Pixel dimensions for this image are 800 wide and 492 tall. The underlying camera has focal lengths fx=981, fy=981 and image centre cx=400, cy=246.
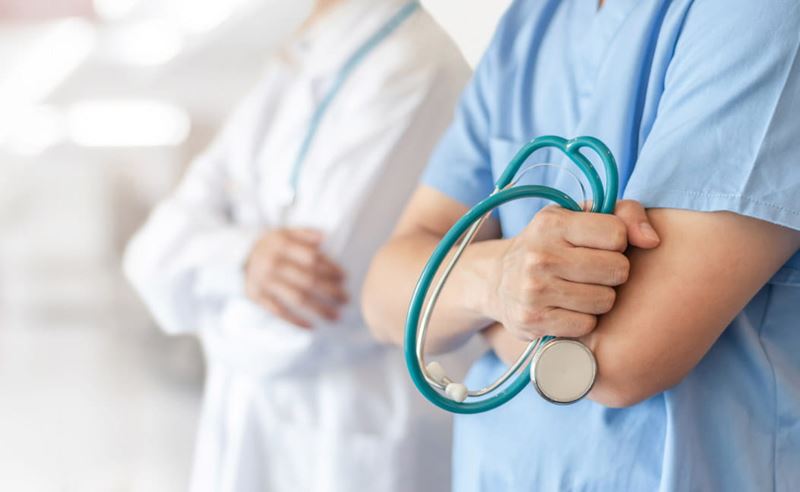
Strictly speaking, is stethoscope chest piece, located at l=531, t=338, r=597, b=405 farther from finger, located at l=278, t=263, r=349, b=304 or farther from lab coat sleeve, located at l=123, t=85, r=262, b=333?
lab coat sleeve, located at l=123, t=85, r=262, b=333

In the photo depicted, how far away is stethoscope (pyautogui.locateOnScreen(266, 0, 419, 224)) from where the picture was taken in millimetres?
1220

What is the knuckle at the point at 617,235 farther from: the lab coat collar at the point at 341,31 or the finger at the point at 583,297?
the lab coat collar at the point at 341,31

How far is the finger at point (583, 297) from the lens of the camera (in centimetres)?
58

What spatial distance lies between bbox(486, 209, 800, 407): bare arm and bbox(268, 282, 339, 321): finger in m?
0.60

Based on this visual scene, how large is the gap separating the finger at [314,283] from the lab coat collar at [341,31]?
10.7 inches

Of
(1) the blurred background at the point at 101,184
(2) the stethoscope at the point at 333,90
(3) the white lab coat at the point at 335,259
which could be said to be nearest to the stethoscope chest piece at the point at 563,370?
(3) the white lab coat at the point at 335,259

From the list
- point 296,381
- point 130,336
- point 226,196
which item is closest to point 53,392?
point 130,336

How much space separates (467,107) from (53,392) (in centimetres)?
189

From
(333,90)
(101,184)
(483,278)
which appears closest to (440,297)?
(483,278)

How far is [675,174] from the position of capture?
1.93 ft

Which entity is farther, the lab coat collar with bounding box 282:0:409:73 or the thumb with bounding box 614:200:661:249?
the lab coat collar with bounding box 282:0:409:73

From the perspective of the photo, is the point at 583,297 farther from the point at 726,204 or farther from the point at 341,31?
the point at 341,31

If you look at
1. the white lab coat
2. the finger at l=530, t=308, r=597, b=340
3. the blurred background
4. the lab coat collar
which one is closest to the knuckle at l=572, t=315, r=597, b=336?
the finger at l=530, t=308, r=597, b=340

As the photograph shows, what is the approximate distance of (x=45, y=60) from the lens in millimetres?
2686
